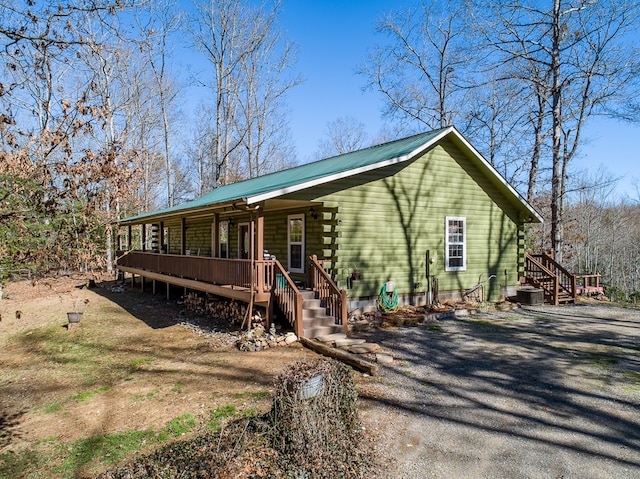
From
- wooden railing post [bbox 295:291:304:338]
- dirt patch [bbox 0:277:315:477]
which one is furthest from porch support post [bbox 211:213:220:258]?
wooden railing post [bbox 295:291:304:338]

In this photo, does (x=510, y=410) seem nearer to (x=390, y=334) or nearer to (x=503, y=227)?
(x=390, y=334)

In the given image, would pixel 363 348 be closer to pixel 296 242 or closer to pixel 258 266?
pixel 258 266

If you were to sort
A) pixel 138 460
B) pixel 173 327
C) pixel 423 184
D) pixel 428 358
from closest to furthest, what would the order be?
pixel 138 460 → pixel 428 358 → pixel 173 327 → pixel 423 184

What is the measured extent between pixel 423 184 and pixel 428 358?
6.39m

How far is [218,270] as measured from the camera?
11.3 m

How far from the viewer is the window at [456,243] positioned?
45.2 feet

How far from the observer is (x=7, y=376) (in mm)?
8836

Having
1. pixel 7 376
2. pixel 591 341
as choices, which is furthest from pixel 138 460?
pixel 591 341

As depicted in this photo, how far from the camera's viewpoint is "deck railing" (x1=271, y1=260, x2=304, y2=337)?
9.25 meters

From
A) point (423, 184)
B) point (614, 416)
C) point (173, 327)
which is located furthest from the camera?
point (423, 184)

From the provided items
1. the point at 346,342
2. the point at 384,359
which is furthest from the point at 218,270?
the point at 384,359

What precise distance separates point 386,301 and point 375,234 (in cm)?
196

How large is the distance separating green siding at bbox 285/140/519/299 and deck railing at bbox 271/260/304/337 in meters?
1.79

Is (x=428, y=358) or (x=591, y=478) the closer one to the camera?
(x=591, y=478)
